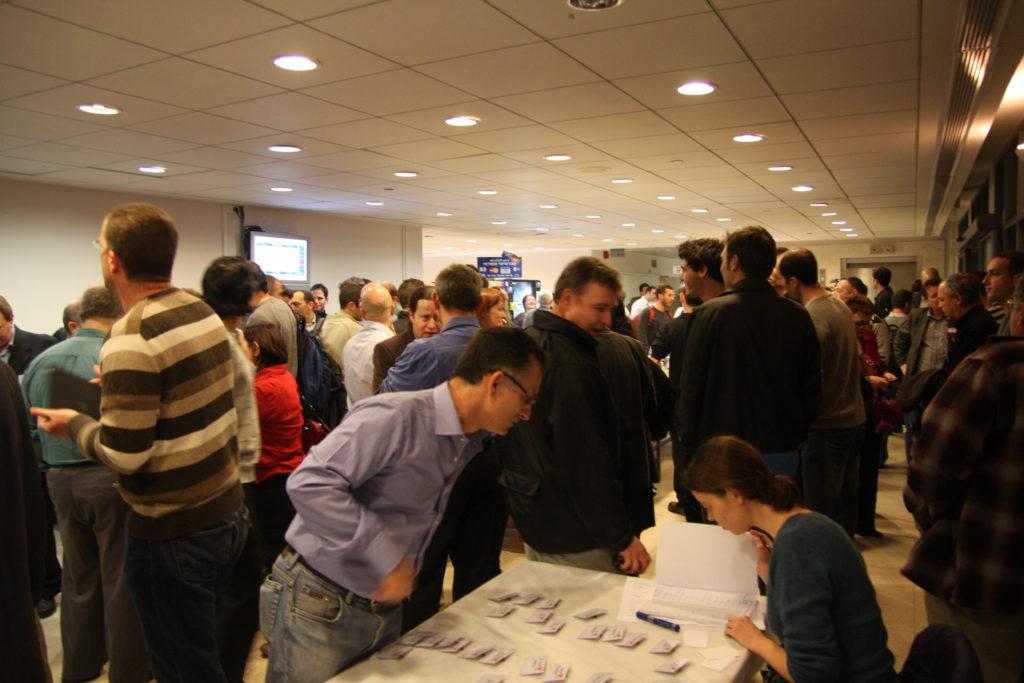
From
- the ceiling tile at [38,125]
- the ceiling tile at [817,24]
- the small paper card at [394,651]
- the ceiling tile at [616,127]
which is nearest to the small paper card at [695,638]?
the small paper card at [394,651]

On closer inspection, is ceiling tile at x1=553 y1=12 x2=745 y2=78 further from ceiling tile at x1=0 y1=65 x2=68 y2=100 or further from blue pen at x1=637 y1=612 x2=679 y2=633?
ceiling tile at x1=0 y1=65 x2=68 y2=100

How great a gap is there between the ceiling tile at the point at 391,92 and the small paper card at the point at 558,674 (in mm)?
3421

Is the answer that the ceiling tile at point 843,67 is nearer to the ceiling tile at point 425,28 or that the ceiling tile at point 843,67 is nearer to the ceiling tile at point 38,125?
the ceiling tile at point 425,28

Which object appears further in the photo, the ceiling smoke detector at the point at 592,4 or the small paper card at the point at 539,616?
the ceiling smoke detector at the point at 592,4

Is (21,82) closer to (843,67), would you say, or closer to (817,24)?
(817,24)

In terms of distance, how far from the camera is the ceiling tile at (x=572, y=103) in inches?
184

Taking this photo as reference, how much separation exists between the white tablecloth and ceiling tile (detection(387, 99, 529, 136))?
363 cm

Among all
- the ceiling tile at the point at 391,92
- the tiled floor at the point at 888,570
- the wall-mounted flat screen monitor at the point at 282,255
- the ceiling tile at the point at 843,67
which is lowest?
the tiled floor at the point at 888,570

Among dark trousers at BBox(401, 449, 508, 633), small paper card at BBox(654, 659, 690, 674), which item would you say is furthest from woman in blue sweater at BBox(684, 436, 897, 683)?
dark trousers at BBox(401, 449, 508, 633)

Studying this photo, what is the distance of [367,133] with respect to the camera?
5.82 m

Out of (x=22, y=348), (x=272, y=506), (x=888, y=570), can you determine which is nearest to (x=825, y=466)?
(x=888, y=570)

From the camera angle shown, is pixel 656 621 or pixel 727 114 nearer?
pixel 656 621

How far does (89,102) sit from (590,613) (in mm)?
4565

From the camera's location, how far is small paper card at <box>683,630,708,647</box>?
177cm
